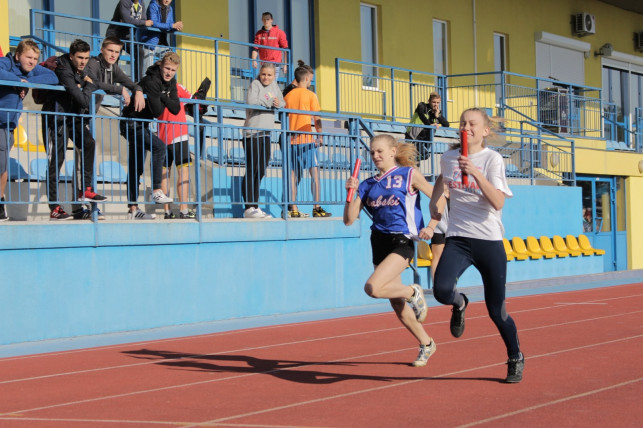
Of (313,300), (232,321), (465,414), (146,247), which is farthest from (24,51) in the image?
(465,414)

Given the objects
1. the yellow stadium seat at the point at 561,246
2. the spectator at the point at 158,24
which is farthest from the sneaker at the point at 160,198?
the yellow stadium seat at the point at 561,246

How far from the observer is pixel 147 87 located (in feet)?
42.1

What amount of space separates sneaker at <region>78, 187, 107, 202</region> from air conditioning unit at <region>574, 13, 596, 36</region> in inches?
943

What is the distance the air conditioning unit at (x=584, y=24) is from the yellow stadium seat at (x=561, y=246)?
12212 millimetres

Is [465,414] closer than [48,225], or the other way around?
[465,414]

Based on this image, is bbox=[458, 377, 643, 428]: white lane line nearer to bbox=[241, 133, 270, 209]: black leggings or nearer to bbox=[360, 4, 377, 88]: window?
bbox=[241, 133, 270, 209]: black leggings

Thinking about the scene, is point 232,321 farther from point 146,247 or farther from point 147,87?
point 147,87

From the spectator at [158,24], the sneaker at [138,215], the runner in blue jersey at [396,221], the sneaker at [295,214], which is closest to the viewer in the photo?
the runner in blue jersey at [396,221]

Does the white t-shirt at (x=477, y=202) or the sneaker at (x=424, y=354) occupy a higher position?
the white t-shirt at (x=477, y=202)

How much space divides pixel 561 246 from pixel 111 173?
1259 centimetres

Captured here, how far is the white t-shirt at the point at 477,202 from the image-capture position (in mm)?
7434

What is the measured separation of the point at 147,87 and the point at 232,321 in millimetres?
3311

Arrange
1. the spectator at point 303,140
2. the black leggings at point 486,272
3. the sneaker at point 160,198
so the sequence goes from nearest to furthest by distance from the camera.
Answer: the black leggings at point 486,272, the sneaker at point 160,198, the spectator at point 303,140

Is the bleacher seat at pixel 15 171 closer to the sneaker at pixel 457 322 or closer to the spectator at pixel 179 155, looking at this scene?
the spectator at pixel 179 155
